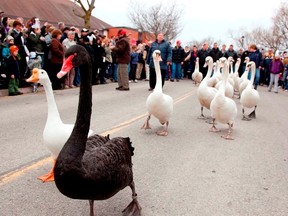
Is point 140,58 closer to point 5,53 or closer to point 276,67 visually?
point 276,67

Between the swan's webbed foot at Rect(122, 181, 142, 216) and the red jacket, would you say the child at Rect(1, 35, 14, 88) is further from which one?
the swan's webbed foot at Rect(122, 181, 142, 216)

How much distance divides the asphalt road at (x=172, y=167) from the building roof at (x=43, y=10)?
30.2 meters

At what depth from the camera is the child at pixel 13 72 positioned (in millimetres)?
10952

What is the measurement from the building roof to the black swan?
34027mm

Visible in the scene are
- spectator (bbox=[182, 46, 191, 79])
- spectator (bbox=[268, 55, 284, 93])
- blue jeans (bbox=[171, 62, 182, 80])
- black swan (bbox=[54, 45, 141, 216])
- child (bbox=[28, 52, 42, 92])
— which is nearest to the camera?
black swan (bbox=[54, 45, 141, 216])

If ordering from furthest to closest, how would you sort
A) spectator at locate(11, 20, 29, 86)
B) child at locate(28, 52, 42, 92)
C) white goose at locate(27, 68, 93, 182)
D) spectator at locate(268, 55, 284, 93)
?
spectator at locate(268, 55, 284, 93), child at locate(28, 52, 42, 92), spectator at locate(11, 20, 29, 86), white goose at locate(27, 68, 93, 182)

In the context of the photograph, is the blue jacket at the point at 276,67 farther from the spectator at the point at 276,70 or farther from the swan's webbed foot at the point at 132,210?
the swan's webbed foot at the point at 132,210

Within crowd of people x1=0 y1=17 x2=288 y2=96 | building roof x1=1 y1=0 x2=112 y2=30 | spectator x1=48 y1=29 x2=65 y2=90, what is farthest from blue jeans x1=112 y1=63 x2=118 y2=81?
building roof x1=1 y1=0 x2=112 y2=30

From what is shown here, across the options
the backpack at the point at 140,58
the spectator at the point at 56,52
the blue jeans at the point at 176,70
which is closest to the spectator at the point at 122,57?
the spectator at the point at 56,52

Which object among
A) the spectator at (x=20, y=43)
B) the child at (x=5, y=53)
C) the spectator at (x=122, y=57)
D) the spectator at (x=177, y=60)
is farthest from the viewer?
the spectator at (x=177, y=60)

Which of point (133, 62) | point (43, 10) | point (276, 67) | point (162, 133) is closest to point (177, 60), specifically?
point (133, 62)

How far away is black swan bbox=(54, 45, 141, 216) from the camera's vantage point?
282 centimetres

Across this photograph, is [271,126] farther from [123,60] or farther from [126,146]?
[123,60]

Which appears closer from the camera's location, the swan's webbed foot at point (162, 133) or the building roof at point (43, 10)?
the swan's webbed foot at point (162, 133)
